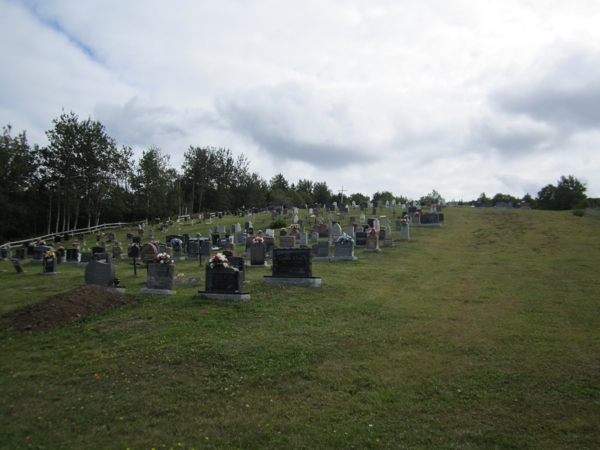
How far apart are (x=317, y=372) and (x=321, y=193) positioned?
92.5 metres

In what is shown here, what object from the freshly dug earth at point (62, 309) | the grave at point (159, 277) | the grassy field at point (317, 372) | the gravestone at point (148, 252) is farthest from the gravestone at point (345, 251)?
the freshly dug earth at point (62, 309)

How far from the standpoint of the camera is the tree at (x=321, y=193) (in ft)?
323

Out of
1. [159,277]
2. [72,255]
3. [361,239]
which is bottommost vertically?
[159,277]

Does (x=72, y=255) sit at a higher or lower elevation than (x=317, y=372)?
higher

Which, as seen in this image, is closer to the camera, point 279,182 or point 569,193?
point 569,193

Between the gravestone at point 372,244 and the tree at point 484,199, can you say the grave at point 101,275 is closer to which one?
the gravestone at point 372,244

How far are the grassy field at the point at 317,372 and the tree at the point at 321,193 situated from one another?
83260 mm

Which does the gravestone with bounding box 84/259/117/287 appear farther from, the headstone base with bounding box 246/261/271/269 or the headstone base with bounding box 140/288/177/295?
the headstone base with bounding box 246/261/271/269

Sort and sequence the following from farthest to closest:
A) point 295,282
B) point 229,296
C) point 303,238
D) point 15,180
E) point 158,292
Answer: point 15,180 < point 303,238 < point 295,282 < point 158,292 < point 229,296

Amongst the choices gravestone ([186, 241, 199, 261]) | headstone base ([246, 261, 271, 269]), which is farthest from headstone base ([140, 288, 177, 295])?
gravestone ([186, 241, 199, 261])

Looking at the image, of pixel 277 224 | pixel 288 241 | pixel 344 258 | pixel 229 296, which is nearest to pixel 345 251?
pixel 344 258

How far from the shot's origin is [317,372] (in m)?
8.12

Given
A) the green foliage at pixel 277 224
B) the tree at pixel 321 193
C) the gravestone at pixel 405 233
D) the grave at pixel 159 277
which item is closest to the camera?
the grave at pixel 159 277

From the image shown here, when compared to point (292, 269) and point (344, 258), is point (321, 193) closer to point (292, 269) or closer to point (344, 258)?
point (344, 258)
